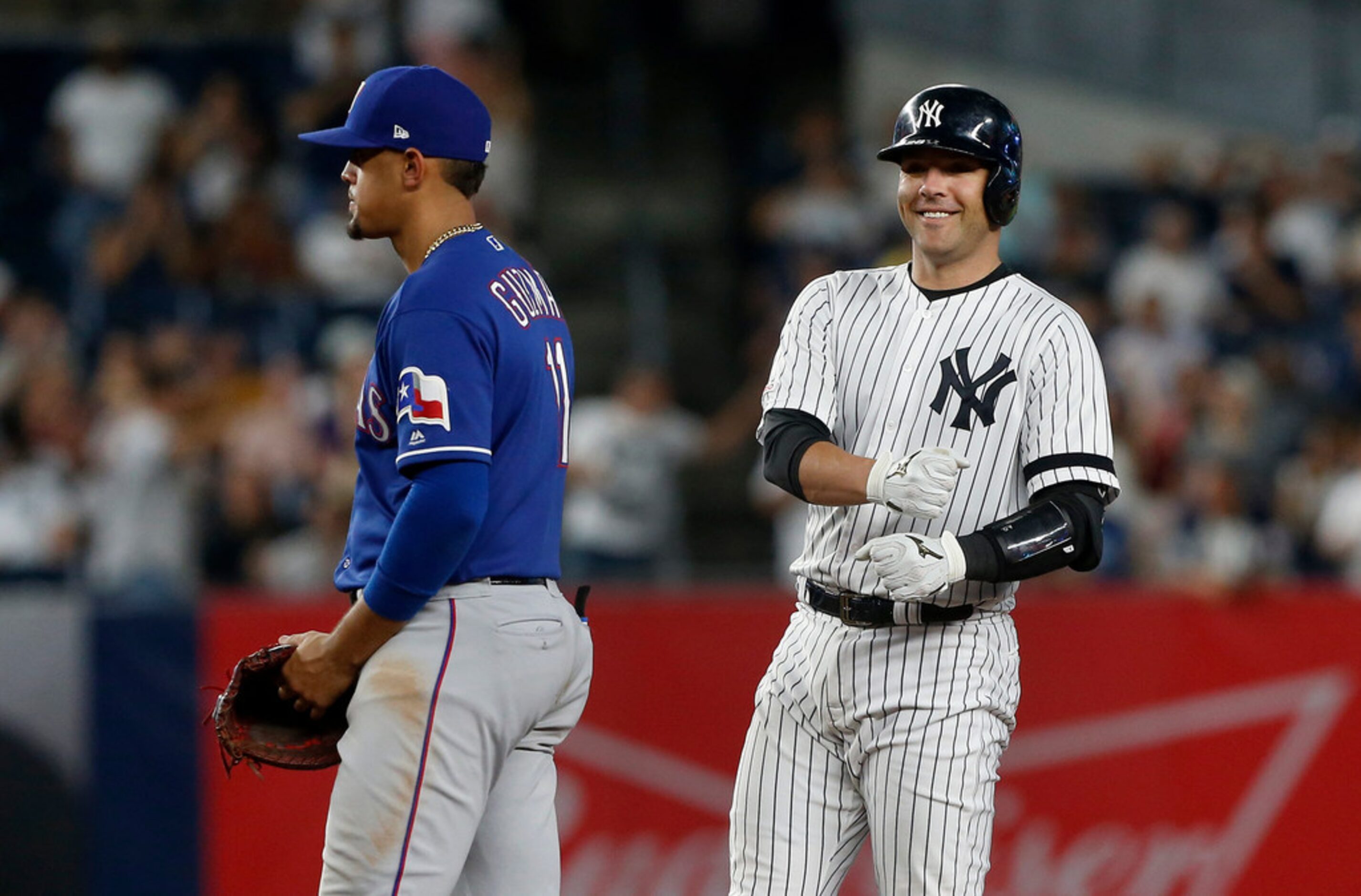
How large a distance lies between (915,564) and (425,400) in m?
0.93

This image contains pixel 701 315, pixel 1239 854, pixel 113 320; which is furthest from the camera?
pixel 701 315

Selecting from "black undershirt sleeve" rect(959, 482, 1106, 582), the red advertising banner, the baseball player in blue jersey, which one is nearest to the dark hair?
the baseball player in blue jersey

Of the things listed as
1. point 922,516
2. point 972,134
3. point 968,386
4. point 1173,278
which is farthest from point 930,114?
point 1173,278

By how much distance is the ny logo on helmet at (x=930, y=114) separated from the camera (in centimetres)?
341

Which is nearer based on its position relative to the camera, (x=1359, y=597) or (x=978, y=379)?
(x=978, y=379)

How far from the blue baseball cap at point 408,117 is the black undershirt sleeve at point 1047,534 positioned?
125cm

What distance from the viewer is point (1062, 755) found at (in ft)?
21.4

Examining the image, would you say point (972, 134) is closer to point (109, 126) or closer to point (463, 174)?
point (463, 174)

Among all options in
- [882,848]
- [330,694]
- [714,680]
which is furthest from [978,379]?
[714,680]

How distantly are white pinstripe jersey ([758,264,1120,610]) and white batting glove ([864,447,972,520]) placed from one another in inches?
8.6

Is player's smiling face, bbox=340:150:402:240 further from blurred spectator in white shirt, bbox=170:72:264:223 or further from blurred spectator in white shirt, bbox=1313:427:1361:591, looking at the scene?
blurred spectator in white shirt, bbox=170:72:264:223

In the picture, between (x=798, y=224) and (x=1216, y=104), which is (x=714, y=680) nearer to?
(x=798, y=224)

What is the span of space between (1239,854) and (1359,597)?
1038 mm

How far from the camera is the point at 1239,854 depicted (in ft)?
21.0
